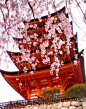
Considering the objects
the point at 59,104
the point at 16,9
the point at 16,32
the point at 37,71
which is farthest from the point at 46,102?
the point at 16,9

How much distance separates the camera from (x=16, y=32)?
4789mm

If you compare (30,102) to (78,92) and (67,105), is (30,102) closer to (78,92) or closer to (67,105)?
(67,105)

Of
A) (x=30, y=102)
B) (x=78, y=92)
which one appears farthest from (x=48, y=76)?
(x=78, y=92)

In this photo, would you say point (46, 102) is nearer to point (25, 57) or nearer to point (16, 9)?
point (25, 57)

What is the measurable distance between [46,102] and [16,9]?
7427mm

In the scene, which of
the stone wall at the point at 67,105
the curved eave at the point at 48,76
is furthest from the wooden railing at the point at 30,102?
the curved eave at the point at 48,76

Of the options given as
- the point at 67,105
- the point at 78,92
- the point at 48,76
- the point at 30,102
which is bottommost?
the point at 67,105

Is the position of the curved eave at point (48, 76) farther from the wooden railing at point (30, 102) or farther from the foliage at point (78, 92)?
the foliage at point (78, 92)

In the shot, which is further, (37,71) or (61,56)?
(61,56)

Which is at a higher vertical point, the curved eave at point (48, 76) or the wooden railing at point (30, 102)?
the curved eave at point (48, 76)

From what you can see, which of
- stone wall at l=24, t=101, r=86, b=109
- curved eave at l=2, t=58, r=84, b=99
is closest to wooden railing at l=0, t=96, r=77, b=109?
stone wall at l=24, t=101, r=86, b=109

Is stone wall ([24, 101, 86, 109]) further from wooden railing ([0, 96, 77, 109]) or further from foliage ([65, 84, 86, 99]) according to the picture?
foliage ([65, 84, 86, 99])

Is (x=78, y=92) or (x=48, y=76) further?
(x=48, y=76)

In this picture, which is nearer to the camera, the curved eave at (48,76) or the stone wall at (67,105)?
the stone wall at (67,105)
